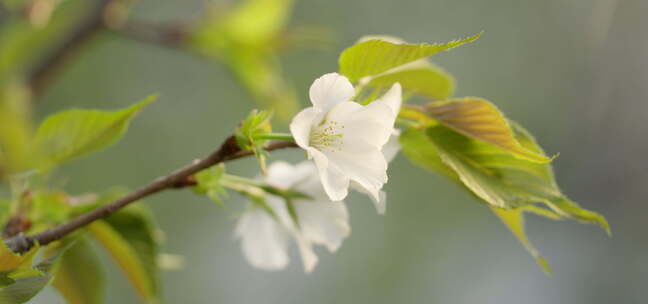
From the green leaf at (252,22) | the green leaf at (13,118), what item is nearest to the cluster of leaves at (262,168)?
the green leaf at (13,118)

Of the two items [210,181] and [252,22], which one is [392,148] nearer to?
[210,181]

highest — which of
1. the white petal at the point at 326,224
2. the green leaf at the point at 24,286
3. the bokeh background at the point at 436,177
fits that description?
the green leaf at the point at 24,286

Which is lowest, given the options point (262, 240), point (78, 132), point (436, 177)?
point (436, 177)

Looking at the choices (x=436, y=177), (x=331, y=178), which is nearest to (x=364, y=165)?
(x=331, y=178)

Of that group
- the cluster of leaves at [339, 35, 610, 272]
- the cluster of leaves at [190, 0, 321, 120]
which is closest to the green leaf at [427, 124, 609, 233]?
the cluster of leaves at [339, 35, 610, 272]

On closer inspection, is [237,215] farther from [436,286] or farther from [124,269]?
[436,286]

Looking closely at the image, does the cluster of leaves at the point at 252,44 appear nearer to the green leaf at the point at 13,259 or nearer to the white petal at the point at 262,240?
the white petal at the point at 262,240

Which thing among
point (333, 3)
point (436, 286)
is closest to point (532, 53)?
point (333, 3)
